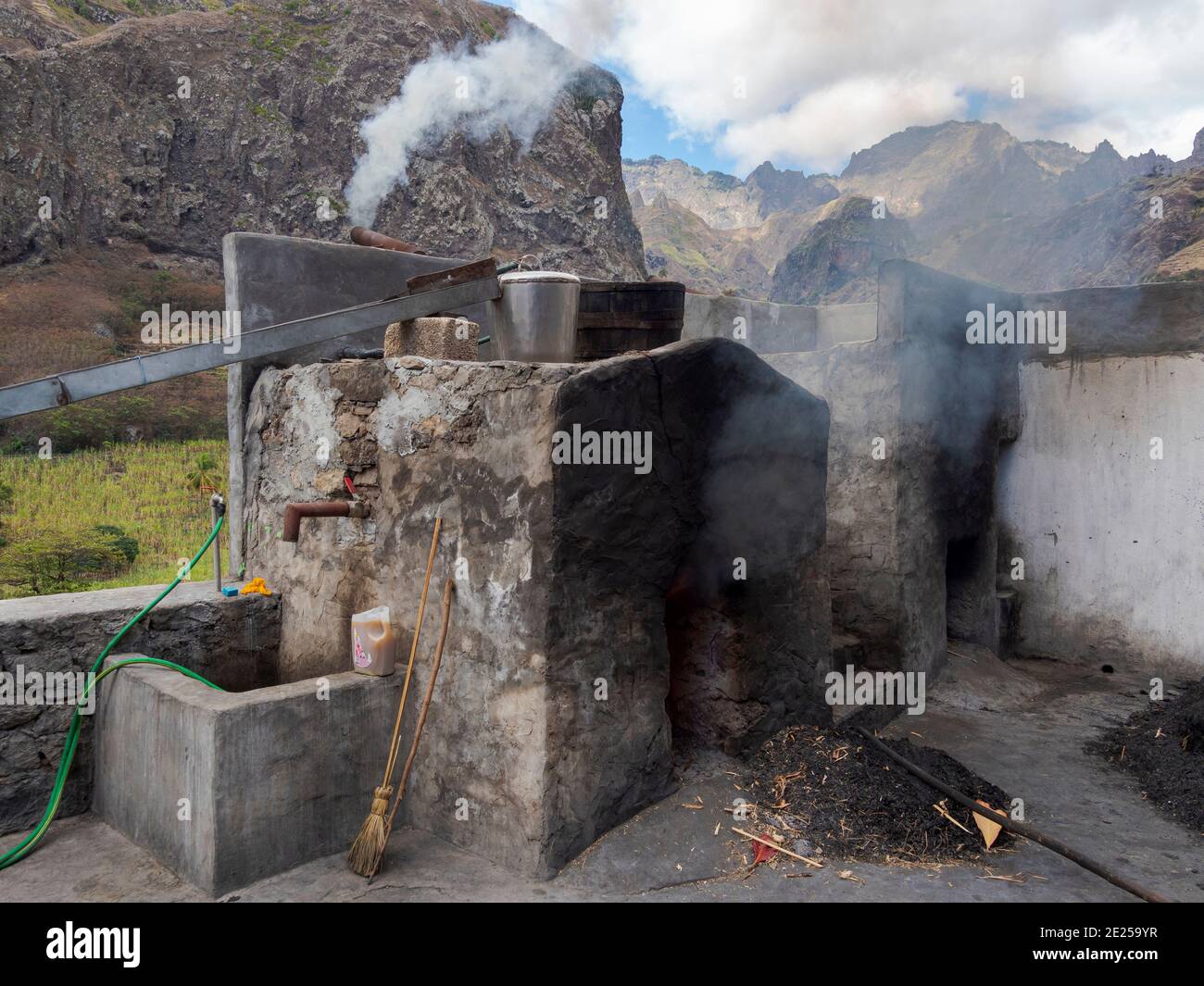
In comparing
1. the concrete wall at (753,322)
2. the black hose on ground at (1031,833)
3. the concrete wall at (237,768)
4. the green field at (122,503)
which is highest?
the concrete wall at (753,322)

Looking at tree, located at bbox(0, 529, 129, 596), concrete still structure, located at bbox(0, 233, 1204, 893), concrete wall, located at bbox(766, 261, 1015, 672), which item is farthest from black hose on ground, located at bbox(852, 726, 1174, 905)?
tree, located at bbox(0, 529, 129, 596)

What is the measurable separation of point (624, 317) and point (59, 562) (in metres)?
8.15

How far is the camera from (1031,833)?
13.3ft

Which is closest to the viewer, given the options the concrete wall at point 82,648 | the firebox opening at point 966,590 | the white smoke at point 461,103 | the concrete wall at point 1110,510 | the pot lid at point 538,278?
the concrete wall at point 82,648

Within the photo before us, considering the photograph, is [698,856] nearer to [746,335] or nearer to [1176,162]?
[746,335]

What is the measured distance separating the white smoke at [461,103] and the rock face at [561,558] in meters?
40.2

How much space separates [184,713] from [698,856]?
2.27 m

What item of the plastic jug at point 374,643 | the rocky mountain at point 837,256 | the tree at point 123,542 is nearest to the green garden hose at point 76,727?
the plastic jug at point 374,643

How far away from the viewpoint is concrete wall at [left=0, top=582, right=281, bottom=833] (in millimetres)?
3928

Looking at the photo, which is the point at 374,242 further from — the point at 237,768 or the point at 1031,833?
the point at 1031,833

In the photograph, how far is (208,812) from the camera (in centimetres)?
339

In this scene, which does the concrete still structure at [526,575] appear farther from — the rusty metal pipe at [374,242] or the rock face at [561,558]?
the rusty metal pipe at [374,242]

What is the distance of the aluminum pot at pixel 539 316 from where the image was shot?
15.0ft

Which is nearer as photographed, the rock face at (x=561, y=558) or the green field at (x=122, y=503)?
the rock face at (x=561, y=558)
